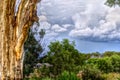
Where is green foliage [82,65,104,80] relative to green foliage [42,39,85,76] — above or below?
below

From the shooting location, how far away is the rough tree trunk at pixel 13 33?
31.0 feet

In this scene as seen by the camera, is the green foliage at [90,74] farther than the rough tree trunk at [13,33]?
Yes

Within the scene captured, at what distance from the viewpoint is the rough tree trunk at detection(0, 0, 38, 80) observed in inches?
372

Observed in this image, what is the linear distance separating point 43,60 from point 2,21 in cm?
1166

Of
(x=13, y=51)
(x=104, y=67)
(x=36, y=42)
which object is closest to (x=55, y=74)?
(x=36, y=42)

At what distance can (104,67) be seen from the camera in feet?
88.3

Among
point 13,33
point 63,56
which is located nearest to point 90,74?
point 63,56

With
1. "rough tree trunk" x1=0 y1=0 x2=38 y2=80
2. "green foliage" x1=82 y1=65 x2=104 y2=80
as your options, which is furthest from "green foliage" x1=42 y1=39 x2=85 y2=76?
"rough tree trunk" x1=0 y1=0 x2=38 y2=80

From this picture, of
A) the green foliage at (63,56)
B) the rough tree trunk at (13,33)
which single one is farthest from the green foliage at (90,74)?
the rough tree trunk at (13,33)

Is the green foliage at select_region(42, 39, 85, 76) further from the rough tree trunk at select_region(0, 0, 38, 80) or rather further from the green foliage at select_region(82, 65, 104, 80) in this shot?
the rough tree trunk at select_region(0, 0, 38, 80)

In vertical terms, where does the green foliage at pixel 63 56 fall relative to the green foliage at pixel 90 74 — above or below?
above

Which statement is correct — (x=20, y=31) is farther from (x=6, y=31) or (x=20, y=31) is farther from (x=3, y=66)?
(x=3, y=66)

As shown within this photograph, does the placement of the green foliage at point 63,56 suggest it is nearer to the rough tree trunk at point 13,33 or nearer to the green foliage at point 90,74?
the green foliage at point 90,74

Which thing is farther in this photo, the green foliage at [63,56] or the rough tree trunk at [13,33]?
the green foliage at [63,56]
